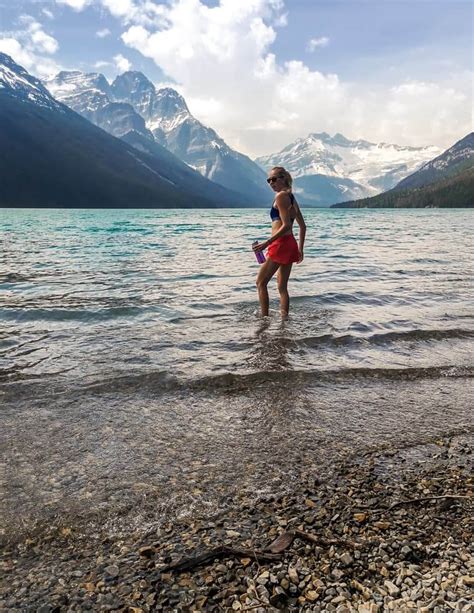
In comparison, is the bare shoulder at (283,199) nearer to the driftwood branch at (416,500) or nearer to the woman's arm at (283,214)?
the woman's arm at (283,214)

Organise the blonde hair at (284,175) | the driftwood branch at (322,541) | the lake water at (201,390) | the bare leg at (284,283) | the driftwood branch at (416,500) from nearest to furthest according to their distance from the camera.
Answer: the driftwood branch at (322,541) < the driftwood branch at (416,500) < the lake water at (201,390) < the blonde hair at (284,175) < the bare leg at (284,283)

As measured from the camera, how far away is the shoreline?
2.72 meters

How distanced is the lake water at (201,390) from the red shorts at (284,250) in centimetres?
144

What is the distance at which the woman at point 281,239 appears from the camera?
32.9 ft

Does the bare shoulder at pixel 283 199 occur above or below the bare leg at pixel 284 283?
above

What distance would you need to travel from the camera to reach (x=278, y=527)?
3.38 meters

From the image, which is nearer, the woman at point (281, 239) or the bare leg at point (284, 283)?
the woman at point (281, 239)

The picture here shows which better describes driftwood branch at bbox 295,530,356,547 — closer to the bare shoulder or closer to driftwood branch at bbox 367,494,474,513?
driftwood branch at bbox 367,494,474,513

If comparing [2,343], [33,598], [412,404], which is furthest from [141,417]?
[2,343]

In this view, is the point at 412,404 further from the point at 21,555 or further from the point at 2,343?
the point at 2,343

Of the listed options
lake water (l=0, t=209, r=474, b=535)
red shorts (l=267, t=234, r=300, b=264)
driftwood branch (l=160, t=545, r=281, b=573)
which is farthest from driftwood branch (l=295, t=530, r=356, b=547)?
red shorts (l=267, t=234, r=300, b=264)

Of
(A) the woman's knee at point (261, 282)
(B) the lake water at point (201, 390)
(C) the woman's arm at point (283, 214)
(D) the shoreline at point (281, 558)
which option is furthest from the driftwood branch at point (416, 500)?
(A) the woman's knee at point (261, 282)

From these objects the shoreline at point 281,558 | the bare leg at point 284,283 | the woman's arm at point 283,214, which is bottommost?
the shoreline at point 281,558

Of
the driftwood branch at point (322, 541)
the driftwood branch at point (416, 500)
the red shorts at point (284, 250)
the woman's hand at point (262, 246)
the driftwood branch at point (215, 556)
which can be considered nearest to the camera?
the driftwood branch at point (215, 556)
